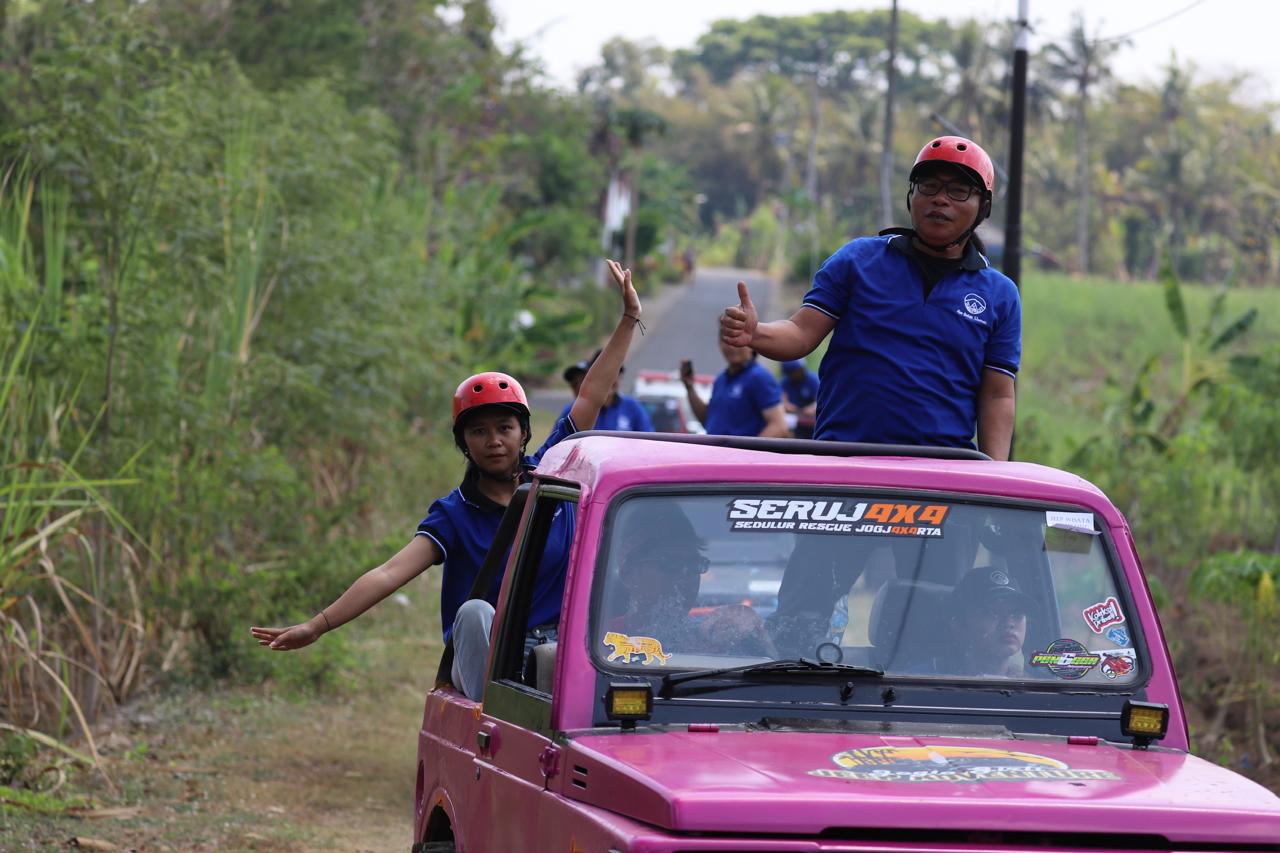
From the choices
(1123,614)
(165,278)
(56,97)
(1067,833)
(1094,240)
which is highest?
(1094,240)

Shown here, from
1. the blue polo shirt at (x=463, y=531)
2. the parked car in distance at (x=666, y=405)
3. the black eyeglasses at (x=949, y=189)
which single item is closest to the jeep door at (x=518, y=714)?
the blue polo shirt at (x=463, y=531)

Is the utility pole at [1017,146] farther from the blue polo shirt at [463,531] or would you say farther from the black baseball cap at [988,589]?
the black baseball cap at [988,589]

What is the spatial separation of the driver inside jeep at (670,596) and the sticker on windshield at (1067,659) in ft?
2.18

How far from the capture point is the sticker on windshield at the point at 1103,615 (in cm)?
432

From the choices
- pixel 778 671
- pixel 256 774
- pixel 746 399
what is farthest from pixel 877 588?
pixel 746 399

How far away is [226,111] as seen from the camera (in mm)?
12414

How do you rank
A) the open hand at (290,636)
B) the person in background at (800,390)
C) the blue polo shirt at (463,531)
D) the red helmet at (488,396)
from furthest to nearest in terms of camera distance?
1. the person in background at (800,390)
2. the red helmet at (488,396)
3. the blue polo shirt at (463,531)
4. the open hand at (290,636)

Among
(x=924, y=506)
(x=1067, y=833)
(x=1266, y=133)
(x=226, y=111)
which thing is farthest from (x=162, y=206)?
(x=1266, y=133)

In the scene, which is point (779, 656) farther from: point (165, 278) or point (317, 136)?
point (317, 136)

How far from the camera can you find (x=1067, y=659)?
14.0 ft

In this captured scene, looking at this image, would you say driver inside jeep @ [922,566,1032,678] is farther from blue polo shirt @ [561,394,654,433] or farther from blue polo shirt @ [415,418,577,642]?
blue polo shirt @ [561,394,654,433]

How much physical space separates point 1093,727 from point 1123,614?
1.10 ft

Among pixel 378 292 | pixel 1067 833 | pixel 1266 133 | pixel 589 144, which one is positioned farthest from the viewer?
pixel 1266 133

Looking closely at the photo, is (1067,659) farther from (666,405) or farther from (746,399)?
(666,405)
